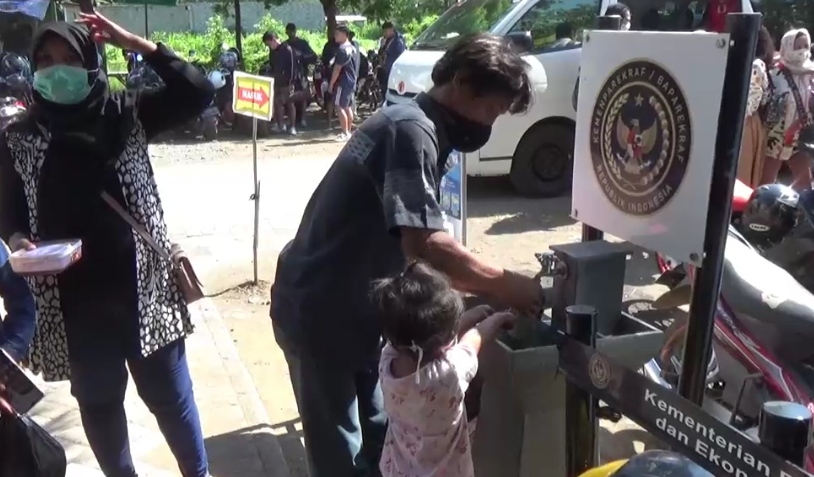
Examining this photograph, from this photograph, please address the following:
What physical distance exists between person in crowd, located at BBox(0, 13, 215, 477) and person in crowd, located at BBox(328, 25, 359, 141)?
10266mm

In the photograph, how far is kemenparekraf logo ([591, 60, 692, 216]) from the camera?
1871 mm

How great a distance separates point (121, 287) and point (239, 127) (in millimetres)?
11718

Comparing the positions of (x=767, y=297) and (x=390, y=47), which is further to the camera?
(x=390, y=47)

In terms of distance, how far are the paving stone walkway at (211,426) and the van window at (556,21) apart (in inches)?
203

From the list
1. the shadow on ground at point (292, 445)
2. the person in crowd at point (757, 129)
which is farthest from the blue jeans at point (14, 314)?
the person in crowd at point (757, 129)

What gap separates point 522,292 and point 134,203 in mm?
1322

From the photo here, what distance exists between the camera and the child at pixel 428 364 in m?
2.25

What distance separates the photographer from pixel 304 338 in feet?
8.43

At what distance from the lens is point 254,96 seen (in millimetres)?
6152

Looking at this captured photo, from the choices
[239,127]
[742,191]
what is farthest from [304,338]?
[239,127]

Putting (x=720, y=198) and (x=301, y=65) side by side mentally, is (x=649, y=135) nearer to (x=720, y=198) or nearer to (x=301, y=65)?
(x=720, y=198)

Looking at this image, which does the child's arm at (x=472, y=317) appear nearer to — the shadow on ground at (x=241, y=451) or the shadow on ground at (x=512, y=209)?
the shadow on ground at (x=241, y=451)

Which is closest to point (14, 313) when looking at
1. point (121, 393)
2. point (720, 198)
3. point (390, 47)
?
point (121, 393)

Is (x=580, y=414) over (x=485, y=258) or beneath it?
over
